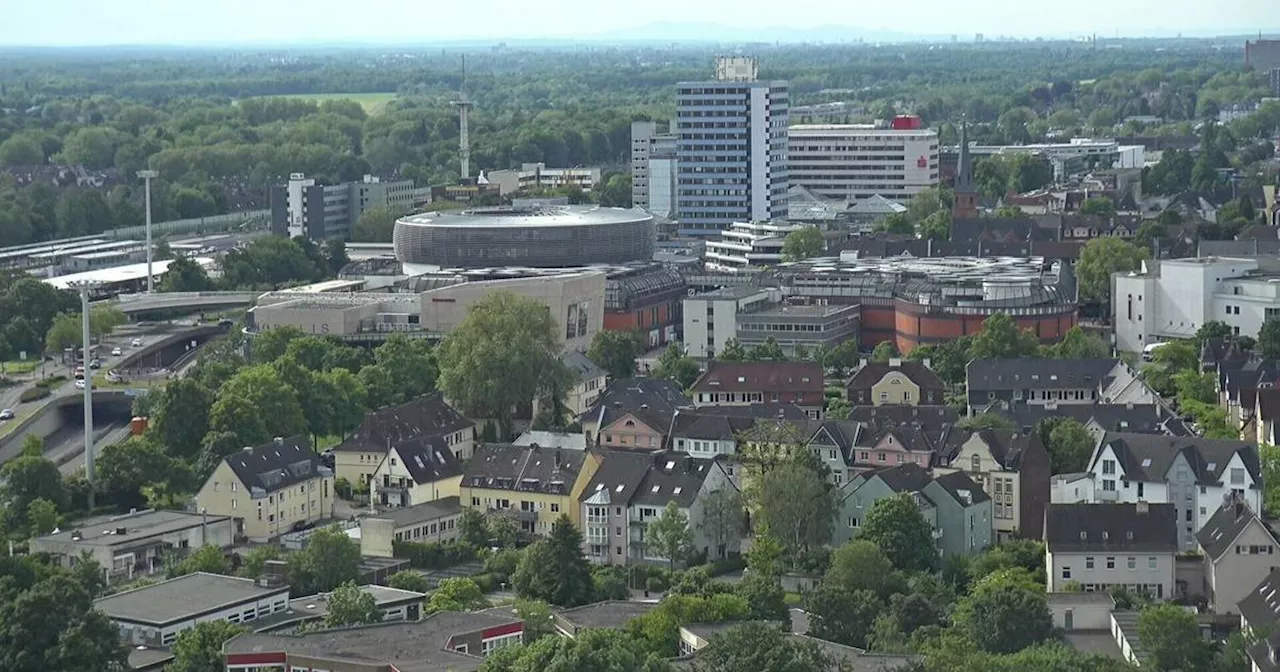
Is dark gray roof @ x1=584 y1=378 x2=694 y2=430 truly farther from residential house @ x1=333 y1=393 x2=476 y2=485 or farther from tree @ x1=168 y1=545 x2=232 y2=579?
tree @ x1=168 y1=545 x2=232 y2=579

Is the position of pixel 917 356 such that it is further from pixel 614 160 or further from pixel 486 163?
pixel 614 160

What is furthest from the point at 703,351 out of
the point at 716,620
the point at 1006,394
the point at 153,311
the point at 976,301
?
the point at 716,620

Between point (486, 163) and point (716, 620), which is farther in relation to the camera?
point (486, 163)

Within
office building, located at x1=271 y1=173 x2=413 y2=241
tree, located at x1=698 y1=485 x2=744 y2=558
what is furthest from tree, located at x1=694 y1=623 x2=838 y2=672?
office building, located at x1=271 y1=173 x2=413 y2=241

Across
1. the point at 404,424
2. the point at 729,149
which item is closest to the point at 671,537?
the point at 404,424

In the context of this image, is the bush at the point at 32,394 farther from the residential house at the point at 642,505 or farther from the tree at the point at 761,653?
the tree at the point at 761,653

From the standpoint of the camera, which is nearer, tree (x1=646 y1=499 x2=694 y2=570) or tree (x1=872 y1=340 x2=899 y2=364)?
tree (x1=646 y1=499 x2=694 y2=570)
